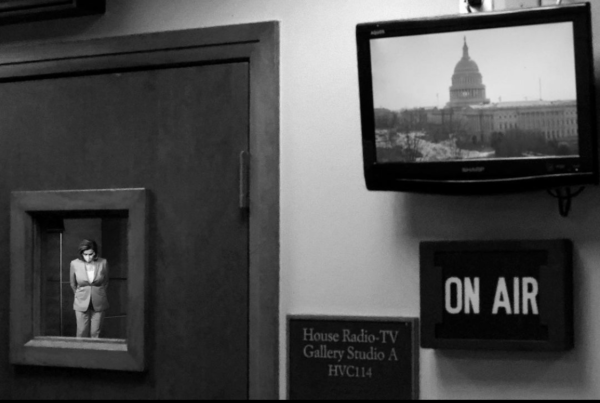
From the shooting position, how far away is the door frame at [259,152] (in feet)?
7.38

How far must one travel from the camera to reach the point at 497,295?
2.04 m

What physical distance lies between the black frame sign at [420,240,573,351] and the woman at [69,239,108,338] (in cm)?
98

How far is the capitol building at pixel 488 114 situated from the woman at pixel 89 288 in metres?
1.10

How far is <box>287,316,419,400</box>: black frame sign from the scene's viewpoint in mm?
2137

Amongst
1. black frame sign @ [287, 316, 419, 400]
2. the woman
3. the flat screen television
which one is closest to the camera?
the flat screen television

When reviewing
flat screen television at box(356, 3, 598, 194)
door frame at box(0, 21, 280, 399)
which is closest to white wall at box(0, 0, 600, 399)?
door frame at box(0, 21, 280, 399)

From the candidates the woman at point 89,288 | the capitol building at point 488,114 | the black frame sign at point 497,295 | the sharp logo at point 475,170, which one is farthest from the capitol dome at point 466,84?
the woman at point 89,288

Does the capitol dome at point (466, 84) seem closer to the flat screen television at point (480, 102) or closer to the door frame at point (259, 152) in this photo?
the flat screen television at point (480, 102)

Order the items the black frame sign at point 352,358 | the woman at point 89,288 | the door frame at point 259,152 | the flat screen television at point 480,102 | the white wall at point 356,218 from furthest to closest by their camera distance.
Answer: the woman at point 89,288 → the door frame at point 259,152 → the black frame sign at point 352,358 → the white wall at point 356,218 → the flat screen television at point 480,102

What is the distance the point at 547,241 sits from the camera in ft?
6.55

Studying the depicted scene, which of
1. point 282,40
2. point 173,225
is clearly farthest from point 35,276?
point 282,40

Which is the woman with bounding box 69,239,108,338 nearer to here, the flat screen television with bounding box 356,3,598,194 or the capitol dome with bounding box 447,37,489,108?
the flat screen television with bounding box 356,3,598,194

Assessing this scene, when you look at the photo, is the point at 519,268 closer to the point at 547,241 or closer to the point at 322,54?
the point at 547,241

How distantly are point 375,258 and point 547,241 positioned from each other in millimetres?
447
